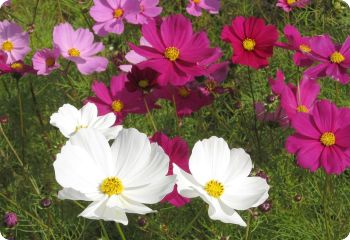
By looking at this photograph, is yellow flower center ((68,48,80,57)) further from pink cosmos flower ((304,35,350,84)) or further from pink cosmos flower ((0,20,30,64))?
pink cosmos flower ((304,35,350,84))

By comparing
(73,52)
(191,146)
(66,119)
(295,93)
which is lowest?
(191,146)

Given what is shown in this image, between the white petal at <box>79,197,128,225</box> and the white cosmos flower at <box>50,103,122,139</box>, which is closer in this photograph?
the white petal at <box>79,197,128,225</box>

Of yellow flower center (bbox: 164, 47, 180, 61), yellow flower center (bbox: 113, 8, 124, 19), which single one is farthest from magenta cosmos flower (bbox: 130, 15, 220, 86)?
yellow flower center (bbox: 113, 8, 124, 19)

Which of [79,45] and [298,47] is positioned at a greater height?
[298,47]

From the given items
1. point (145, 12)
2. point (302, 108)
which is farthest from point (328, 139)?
point (145, 12)

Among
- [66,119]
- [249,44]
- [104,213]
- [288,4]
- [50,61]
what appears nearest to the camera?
[104,213]

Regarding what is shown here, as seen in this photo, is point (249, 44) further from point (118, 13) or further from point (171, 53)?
point (118, 13)

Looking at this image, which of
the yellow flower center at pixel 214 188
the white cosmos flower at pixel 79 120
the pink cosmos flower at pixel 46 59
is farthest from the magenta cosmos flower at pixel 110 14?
the yellow flower center at pixel 214 188

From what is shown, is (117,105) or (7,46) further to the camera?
(7,46)
